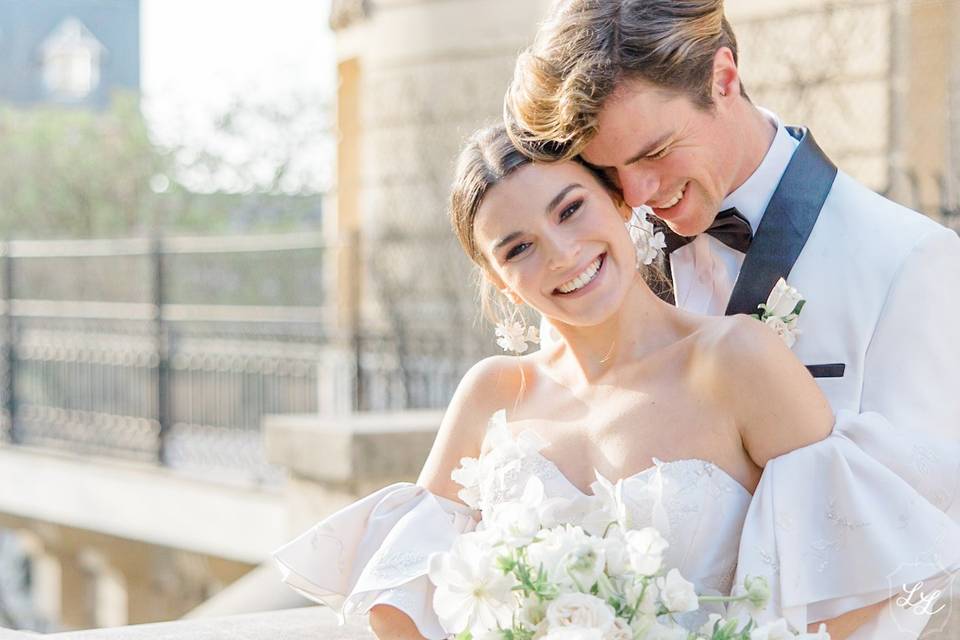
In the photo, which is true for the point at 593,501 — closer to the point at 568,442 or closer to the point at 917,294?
the point at 568,442

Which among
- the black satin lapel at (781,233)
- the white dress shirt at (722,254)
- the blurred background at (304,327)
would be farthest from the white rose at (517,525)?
the blurred background at (304,327)

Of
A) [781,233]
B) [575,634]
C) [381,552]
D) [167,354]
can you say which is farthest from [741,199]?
[167,354]

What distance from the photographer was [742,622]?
229 centimetres

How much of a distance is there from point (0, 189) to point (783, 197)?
77.4 ft

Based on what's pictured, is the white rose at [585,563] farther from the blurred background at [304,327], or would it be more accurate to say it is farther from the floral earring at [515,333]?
the blurred background at [304,327]

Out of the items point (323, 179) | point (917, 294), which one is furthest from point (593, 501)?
point (323, 179)

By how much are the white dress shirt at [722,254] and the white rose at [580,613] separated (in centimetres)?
107

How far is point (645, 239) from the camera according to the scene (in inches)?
120

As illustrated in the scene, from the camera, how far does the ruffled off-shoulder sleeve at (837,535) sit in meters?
2.40

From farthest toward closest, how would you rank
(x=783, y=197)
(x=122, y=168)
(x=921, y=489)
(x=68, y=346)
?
1. (x=122, y=168)
2. (x=68, y=346)
3. (x=783, y=197)
4. (x=921, y=489)

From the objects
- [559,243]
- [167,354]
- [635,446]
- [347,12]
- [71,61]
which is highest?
[71,61]

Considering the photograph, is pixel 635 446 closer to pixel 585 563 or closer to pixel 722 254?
pixel 585 563

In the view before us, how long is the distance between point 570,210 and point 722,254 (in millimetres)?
561

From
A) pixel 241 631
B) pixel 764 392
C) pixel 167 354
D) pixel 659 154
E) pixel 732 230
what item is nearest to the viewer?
pixel 764 392
